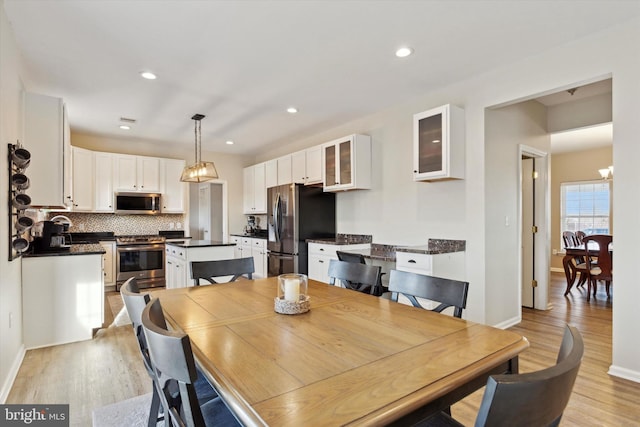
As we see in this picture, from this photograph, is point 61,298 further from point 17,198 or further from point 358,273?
point 358,273

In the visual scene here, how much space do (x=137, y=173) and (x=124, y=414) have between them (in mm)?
4782

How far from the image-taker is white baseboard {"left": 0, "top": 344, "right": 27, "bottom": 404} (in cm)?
219

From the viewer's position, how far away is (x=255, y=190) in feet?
22.0

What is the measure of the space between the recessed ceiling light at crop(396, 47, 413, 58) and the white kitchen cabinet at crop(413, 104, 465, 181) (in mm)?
718

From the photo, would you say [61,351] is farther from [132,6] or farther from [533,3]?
[533,3]

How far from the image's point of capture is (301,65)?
312 centimetres

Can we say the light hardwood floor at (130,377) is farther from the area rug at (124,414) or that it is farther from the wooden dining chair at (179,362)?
the wooden dining chair at (179,362)

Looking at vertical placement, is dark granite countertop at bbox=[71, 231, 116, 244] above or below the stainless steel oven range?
above

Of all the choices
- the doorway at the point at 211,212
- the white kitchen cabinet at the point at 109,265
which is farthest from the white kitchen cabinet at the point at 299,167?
the white kitchen cabinet at the point at 109,265

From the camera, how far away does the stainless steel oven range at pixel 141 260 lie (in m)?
5.48

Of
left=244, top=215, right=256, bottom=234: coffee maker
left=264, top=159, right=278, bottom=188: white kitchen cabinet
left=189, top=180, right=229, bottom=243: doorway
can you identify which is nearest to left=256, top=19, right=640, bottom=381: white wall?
left=264, top=159, right=278, bottom=188: white kitchen cabinet

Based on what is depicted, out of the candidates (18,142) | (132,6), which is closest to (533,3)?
(132,6)

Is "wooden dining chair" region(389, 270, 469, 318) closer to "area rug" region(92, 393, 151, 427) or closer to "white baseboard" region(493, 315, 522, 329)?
"area rug" region(92, 393, 151, 427)

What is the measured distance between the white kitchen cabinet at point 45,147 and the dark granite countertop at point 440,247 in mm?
3333
